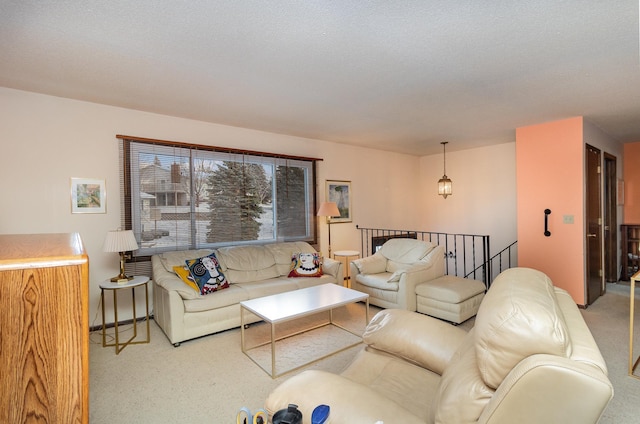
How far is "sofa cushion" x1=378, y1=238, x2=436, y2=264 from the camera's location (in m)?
4.20

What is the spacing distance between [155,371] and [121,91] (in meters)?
2.56

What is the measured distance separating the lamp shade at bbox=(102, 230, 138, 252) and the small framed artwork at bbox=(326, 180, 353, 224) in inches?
122

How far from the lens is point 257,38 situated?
2133mm

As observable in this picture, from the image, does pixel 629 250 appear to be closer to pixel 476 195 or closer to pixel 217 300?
pixel 476 195

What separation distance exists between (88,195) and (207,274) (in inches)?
60.4

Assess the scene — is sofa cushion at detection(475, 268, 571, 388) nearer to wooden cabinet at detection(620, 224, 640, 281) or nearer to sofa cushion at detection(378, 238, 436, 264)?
sofa cushion at detection(378, 238, 436, 264)

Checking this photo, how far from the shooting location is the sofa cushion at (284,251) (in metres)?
4.27

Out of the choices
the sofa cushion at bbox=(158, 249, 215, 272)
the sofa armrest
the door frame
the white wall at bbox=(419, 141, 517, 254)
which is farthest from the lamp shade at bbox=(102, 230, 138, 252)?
the door frame

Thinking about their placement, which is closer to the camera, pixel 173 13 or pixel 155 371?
pixel 173 13

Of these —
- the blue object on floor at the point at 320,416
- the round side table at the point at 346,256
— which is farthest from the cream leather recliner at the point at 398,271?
the blue object on floor at the point at 320,416

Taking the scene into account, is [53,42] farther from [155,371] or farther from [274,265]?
[274,265]

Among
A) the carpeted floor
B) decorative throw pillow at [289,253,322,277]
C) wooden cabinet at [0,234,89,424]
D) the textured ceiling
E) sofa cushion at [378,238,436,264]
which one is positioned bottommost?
the carpeted floor

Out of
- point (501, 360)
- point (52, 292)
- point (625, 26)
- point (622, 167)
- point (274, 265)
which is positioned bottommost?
point (274, 265)

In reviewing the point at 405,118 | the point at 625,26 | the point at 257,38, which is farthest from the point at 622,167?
the point at 257,38
